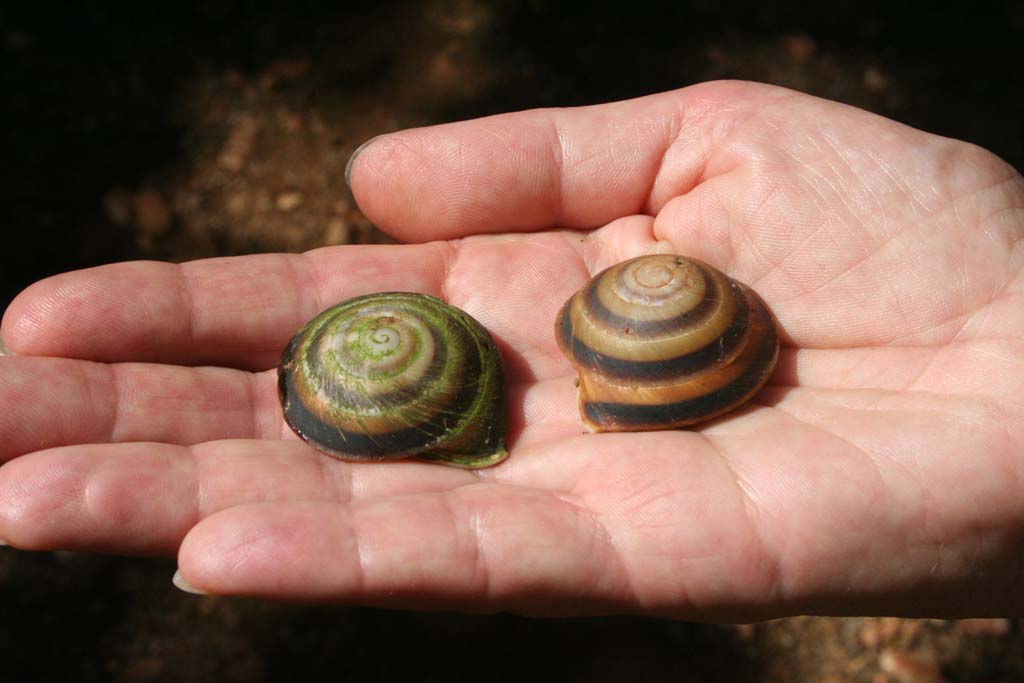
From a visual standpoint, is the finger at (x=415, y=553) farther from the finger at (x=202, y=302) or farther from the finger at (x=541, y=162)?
the finger at (x=541, y=162)

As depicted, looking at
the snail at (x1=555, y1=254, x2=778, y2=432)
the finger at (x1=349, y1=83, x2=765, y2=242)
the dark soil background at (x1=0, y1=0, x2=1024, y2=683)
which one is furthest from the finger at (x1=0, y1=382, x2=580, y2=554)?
the dark soil background at (x1=0, y1=0, x2=1024, y2=683)

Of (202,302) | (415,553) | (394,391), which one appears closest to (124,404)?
(202,302)

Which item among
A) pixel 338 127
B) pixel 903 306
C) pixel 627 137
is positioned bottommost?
pixel 338 127

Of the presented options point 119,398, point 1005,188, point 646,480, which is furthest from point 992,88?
point 119,398

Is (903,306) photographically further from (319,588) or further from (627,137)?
(319,588)

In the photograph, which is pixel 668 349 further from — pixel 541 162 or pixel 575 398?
pixel 541 162

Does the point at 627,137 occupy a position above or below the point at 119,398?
above

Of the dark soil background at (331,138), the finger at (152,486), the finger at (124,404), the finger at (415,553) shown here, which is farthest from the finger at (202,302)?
the dark soil background at (331,138)
